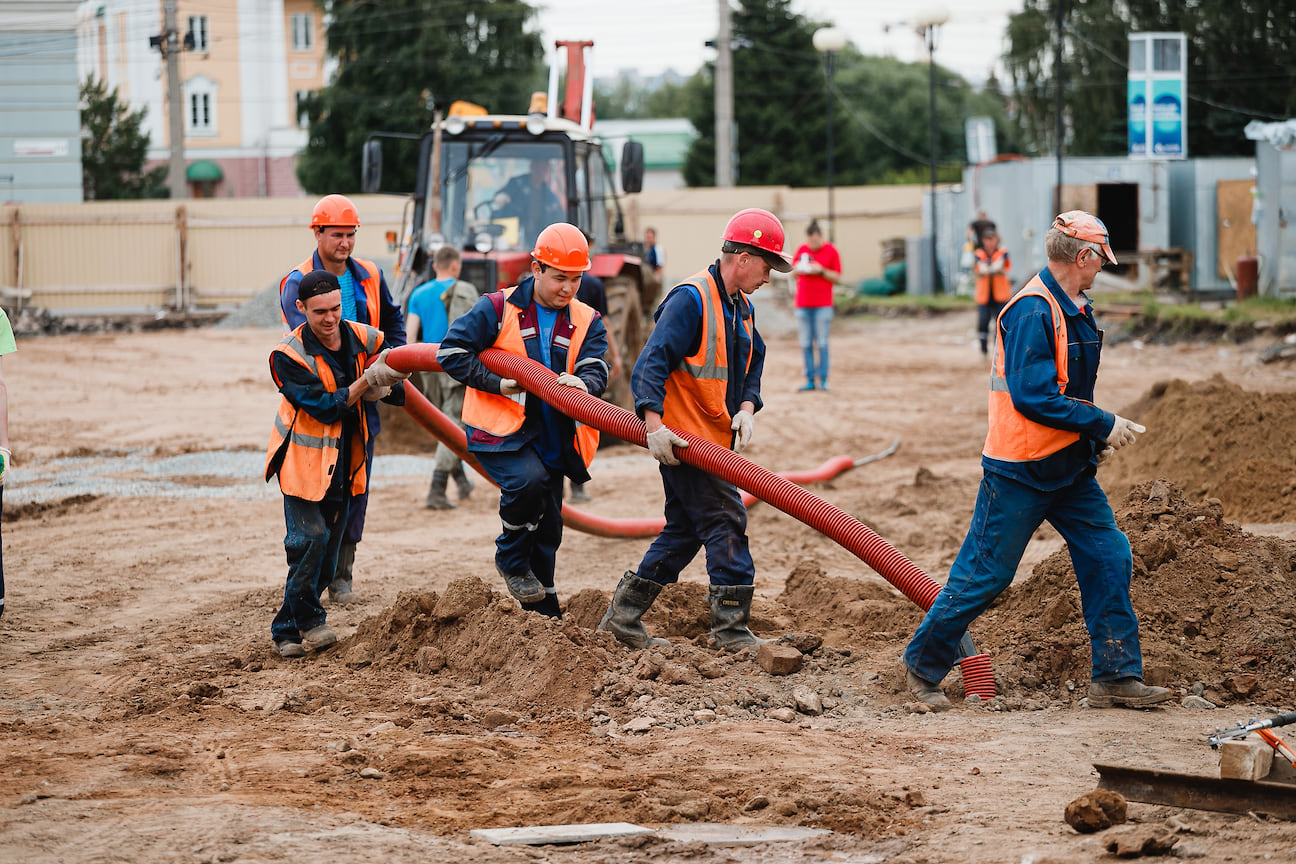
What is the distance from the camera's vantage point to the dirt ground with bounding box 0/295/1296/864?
418cm

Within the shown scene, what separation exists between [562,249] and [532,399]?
716 mm

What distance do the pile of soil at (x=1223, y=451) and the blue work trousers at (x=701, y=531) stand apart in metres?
4.26

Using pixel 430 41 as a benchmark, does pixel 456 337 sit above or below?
below

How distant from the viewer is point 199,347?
81.6 ft

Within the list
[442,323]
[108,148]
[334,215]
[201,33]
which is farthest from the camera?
[201,33]

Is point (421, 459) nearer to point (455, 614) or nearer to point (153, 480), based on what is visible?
point (153, 480)

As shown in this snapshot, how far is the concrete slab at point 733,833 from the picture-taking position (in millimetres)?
4145

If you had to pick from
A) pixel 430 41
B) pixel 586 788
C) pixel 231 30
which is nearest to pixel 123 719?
pixel 586 788

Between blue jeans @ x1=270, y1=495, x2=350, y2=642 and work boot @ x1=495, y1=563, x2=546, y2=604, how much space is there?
876 millimetres

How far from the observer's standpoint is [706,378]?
616 centimetres

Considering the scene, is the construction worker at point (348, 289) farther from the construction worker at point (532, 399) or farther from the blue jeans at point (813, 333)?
the blue jeans at point (813, 333)

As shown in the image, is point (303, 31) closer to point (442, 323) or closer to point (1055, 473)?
point (442, 323)

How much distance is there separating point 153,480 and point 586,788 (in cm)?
843

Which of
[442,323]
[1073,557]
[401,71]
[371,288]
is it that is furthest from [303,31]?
[1073,557]
